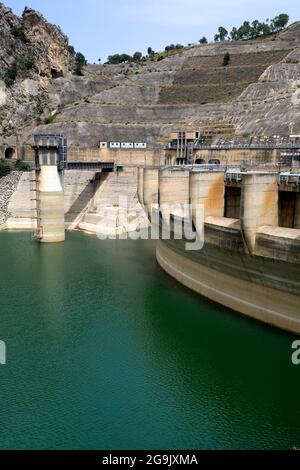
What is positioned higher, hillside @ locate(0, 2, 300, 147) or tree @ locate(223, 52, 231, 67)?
tree @ locate(223, 52, 231, 67)

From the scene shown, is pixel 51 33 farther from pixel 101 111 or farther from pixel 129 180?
pixel 129 180

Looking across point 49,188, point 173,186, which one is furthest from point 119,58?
point 173,186

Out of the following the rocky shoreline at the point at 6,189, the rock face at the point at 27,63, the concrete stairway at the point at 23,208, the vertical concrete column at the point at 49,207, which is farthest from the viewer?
the rock face at the point at 27,63

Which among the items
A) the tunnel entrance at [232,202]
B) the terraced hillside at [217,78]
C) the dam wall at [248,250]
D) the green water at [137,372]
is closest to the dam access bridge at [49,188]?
the green water at [137,372]

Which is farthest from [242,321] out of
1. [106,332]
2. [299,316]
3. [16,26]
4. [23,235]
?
[16,26]

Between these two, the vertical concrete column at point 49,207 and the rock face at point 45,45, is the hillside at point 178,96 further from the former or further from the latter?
the vertical concrete column at point 49,207

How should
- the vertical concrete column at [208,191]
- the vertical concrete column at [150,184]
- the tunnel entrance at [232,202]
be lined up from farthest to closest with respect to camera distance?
the vertical concrete column at [150,184]
the tunnel entrance at [232,202]
the vertical concrete column at [208,191]

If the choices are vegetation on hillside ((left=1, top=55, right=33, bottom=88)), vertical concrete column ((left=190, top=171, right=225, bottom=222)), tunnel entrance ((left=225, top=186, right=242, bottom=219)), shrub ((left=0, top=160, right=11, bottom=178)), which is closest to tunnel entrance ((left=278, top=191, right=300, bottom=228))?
tunnel entrance ((left=225, top=186, right=242, bottom=219))

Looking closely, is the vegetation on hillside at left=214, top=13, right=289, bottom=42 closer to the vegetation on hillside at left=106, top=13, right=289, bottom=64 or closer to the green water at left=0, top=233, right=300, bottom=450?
the vegetation on hillside at left=106, top=13, right=289, bottom=64
